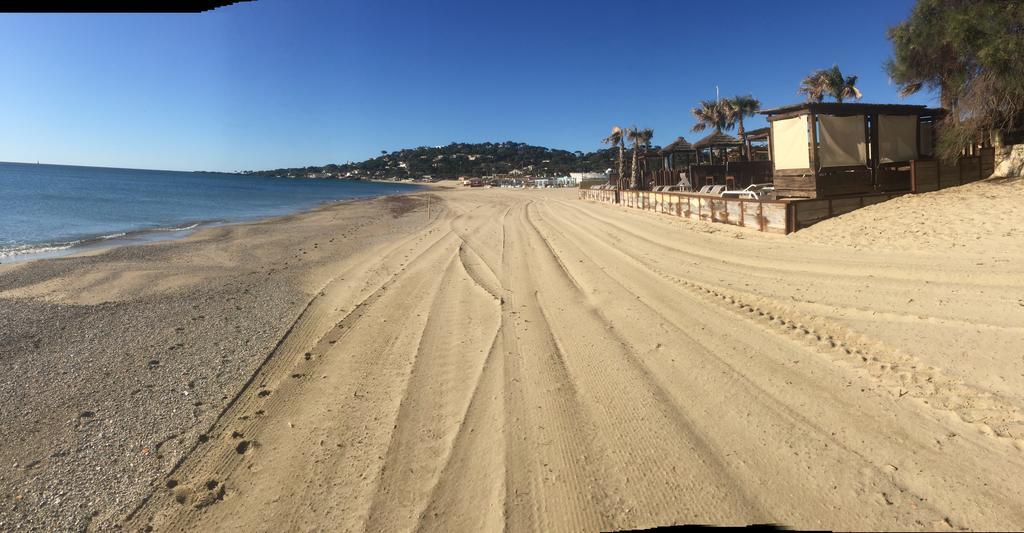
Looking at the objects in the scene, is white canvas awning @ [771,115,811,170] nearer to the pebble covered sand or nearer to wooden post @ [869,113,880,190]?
wooden post @ [869,113,880,190]

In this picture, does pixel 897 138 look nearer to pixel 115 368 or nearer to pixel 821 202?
pixel 821 202

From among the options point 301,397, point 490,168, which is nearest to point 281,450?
point 301,397

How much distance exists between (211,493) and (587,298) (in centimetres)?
609

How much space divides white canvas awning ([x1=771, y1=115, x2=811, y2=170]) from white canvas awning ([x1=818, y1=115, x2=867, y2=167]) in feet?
1.31

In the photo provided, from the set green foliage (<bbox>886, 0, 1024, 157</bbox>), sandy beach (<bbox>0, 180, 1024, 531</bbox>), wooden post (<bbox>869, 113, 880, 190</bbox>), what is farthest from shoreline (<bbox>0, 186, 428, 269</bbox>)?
green foliage (<bbox>886, 0, 1024, 157</bbox>)

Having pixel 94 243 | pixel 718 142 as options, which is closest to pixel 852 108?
pixel 718 142

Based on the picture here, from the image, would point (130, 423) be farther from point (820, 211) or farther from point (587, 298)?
point (820, 211)

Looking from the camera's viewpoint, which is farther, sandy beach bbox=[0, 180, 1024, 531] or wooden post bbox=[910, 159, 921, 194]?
wooden post bbox=[910, 159, 921, 194]

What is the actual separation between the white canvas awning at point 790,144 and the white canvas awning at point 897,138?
2.61 meters

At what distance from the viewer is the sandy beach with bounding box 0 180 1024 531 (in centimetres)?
326

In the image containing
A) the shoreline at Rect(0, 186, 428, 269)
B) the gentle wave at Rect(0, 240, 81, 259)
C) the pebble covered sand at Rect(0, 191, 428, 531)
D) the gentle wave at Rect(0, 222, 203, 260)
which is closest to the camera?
the pebble covered sand at Rect(0, 191, 428, 531)

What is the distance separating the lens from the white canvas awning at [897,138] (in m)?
16.1

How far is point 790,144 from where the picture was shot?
16.1m

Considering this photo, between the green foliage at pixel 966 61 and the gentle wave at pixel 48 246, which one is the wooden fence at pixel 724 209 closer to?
the green foliage at pixel 966 61
